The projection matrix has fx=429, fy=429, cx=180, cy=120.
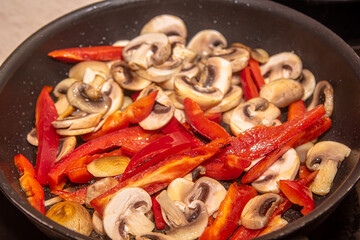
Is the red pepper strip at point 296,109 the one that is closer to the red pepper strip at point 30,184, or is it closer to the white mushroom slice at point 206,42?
the white mushroom slice at point 206,42

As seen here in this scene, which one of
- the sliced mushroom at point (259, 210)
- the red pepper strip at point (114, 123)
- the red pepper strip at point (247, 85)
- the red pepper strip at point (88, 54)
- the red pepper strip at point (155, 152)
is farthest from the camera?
the red pepper strip at point (88, 54)

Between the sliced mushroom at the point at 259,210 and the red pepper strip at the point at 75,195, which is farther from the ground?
the red pepper strip at the point at 75,195

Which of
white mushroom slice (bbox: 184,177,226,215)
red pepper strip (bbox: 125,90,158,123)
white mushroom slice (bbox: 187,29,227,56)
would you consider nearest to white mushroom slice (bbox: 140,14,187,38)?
white mushroom slice (bbox: 187,29,227,56)

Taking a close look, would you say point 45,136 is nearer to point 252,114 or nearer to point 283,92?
point 252,114

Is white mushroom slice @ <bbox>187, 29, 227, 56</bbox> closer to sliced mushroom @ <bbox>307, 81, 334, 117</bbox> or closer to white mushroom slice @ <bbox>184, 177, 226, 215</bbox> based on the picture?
sliced mushroom @ <bbox>307, 81, 334, 117</bbox>

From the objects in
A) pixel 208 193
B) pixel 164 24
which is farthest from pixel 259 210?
pixel 164 24

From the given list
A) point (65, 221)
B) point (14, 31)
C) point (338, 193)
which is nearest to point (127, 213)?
point (65, 221)

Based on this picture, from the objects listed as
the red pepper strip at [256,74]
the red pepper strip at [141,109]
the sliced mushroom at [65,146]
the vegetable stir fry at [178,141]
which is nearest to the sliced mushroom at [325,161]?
the vegetable stir fry at [178,141]
